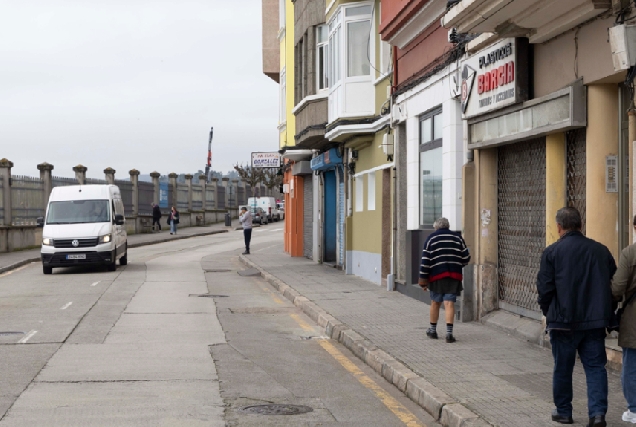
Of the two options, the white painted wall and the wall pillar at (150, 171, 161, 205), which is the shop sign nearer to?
the white painted wall

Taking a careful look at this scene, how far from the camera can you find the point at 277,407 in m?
8.05

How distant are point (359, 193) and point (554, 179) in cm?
1198

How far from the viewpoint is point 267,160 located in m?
39.5

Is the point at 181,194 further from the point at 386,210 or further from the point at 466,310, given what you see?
the point at 466,310

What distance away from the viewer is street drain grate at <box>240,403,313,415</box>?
7.82 meters

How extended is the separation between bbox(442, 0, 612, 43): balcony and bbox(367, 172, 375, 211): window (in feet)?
31.5

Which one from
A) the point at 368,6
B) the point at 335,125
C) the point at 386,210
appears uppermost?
the point at 368,6

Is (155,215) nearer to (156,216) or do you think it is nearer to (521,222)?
(156,216)

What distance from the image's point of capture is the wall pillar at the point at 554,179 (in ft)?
36.6

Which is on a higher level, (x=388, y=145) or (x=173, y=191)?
(x=388, y=145)

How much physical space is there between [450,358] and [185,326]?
4.88 meters

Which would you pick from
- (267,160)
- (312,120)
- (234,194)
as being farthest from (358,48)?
(234,194)

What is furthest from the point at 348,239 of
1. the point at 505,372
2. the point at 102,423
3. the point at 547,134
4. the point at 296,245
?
the point at 102,423

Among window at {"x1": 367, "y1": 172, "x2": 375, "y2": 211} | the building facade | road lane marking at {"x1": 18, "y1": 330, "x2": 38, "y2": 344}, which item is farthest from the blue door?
road lane marking at {"x1": 18, "y1": 330, "x2": 38, "y2": 344}
